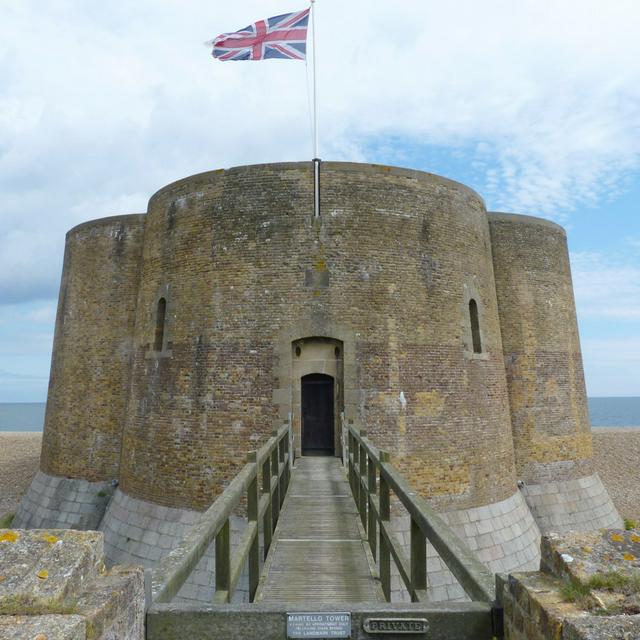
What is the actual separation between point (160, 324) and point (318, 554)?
26.0ft

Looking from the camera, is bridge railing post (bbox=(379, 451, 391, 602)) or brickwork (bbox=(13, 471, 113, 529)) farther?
brickwork (bbox=(13, 471, 113, 529))

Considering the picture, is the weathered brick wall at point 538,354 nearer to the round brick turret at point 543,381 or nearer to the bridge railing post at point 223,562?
the round brick turret at point 543,381

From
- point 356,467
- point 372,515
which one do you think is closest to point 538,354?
point 356,467

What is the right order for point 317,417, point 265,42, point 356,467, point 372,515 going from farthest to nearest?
point 265,42
point 317,417
point 356,467
point 372,515

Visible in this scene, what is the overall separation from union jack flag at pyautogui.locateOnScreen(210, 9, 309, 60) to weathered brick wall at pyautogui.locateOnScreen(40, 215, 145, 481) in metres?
5.37

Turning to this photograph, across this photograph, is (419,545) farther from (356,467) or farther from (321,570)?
(356,467)

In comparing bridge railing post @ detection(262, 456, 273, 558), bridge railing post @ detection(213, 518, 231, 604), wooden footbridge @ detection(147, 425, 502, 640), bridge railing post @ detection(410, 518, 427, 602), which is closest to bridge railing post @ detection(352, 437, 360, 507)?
wooden footbridge @ detection(147, 425, 502, 640)

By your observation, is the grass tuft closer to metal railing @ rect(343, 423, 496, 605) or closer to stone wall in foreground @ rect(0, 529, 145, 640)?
metal railing @ rect(343, 423, 496, 605)

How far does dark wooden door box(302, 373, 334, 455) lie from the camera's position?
37.8 ft

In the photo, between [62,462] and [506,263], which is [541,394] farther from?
[62,462]

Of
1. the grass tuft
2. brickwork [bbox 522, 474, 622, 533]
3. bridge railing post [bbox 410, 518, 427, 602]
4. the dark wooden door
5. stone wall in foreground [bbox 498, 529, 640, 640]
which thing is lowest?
the grass tuft

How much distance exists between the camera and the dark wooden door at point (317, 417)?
11523 mm

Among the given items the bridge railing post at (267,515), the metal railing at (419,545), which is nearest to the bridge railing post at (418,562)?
the metal railing at (419,545)

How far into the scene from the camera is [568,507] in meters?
14.5
